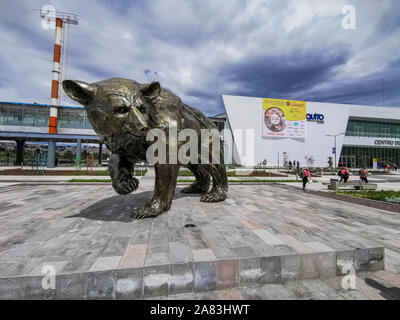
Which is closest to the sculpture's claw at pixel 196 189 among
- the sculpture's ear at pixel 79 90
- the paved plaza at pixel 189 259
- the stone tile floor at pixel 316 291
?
the paved plaza at pixel 189 259

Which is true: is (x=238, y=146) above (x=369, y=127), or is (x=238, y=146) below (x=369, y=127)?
below

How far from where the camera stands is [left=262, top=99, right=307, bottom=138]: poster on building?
33906 mm

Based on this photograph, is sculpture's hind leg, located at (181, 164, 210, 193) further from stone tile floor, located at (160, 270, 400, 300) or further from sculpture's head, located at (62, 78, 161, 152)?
stone tile floor, located at (160, 270, 400, 300)

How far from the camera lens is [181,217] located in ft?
11.7

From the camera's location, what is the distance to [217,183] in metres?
4.97

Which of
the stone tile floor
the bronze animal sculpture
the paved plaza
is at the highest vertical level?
the bronze animal sculpture

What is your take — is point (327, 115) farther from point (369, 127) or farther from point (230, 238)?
point (230, 238)

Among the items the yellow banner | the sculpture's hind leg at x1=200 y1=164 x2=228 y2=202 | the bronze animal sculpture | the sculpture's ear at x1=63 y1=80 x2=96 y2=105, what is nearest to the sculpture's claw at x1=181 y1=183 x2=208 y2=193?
the sculpture's hind leg at x1=200 y1=164 x2=228 y2=202

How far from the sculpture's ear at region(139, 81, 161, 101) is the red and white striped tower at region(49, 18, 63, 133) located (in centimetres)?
2979

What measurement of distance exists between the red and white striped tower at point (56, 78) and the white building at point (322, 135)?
25780mm

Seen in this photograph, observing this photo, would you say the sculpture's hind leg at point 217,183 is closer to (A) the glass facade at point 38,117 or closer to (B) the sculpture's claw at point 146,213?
(B) the sculpture's claw at point 146,213

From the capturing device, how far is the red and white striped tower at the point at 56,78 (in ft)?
83.4
